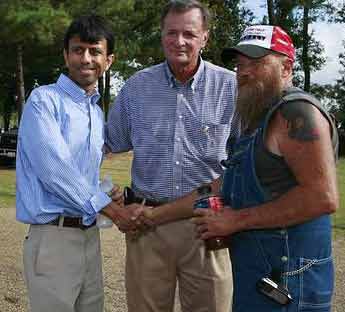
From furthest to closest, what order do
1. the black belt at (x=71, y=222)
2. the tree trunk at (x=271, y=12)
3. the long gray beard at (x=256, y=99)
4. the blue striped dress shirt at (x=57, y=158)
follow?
the tree trunk at (x=271, y=12), the black belt at (x=71, y=222), the blue striped dress shirt at (x=57, y=158), the long gray beard at (x=256, y=99)

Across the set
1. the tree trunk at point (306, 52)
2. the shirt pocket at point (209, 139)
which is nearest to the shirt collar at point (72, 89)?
the shirt pocket at point (209, 139)

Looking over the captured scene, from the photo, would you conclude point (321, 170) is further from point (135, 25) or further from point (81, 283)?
point (135, 25)

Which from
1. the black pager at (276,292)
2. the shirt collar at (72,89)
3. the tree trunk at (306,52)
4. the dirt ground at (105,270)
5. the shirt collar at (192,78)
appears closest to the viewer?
the black pager at (276,292)

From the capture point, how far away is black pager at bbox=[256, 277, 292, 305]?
2.32 meters

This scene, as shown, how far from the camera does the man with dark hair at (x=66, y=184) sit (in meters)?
2.91

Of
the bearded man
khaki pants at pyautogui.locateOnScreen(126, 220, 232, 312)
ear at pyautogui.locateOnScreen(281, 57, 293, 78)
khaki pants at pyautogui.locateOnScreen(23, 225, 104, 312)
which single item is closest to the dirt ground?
khaki pants at pyautogui.locateOnScreen(126, 220, 232, 312)

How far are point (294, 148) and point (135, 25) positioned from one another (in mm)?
25732

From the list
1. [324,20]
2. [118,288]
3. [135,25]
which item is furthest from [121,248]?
[324,20]

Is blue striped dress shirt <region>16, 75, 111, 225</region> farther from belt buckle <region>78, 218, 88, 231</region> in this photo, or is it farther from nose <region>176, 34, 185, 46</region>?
nose <region>176, 34, 185, 46</region>

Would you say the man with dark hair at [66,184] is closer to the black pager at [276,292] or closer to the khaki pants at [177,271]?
the khaki pants at [177,271]

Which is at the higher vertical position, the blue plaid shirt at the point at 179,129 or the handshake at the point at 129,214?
the blue plaid shirt at the point at 179,129

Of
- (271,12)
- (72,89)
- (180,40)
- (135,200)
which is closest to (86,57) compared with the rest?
(72,89)

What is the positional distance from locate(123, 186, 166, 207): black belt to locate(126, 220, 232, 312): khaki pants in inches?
5.4

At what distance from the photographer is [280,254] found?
7.73 feet
